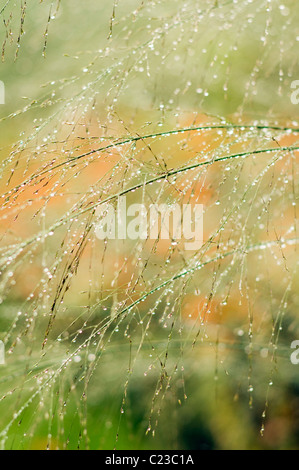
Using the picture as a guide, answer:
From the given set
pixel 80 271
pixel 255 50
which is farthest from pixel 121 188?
pixel 255 50

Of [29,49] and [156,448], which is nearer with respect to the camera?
[156,448]

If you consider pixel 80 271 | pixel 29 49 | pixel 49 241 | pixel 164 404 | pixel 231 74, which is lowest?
pixel 164 404

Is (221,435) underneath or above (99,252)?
underneath

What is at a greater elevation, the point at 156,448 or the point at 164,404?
the point at 164,404

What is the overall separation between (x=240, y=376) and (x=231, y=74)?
4.69 ft
